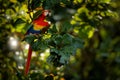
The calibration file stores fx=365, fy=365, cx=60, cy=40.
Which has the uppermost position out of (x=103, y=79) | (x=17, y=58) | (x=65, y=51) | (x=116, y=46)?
(x=65, y=51)

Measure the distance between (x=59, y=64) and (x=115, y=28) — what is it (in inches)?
77.0

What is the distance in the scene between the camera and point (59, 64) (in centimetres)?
101

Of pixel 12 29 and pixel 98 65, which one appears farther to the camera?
pixel 98 65

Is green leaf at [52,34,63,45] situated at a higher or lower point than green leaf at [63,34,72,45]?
higher

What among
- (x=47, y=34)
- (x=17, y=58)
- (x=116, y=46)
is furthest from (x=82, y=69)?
(x=47, y=34)

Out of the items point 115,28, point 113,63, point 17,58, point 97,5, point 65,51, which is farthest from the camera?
point 115,28

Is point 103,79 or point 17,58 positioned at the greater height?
point 17,58

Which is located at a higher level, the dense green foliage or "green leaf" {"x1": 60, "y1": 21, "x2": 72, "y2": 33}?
"green leaf" {"x1": 60, "y1": 21, "x2": 72, "y2": 33}

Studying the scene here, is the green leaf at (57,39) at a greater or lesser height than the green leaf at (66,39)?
greater

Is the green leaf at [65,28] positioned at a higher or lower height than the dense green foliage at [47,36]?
higher

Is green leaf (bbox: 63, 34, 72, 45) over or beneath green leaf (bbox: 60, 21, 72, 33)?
beneath

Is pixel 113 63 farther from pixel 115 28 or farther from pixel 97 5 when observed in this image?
pixel 97 5

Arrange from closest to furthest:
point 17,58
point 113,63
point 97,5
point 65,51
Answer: point 65,51, point 97,5, point 17,58, point 113,63

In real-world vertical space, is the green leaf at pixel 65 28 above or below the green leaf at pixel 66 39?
above
